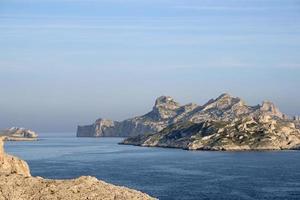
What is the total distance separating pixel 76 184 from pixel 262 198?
75.0 m

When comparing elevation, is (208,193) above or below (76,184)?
below

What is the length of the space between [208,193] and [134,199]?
78.7m

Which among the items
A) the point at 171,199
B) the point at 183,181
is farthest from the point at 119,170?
the point at 171,199

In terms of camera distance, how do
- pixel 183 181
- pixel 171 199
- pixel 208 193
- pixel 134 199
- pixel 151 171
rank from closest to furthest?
pixel 134 199 < pixel 171 199 < pixel 208 193 < pixel 183 181 < pixel 151 171

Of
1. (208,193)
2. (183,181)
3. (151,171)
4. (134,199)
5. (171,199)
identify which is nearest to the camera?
(134,199)

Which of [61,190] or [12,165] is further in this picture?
[12,165]

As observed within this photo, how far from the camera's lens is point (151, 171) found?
181000 millimetres

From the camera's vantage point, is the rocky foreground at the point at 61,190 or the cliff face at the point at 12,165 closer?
the rocky foreground at the point at 61,190

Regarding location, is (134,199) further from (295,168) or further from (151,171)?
(295,168)

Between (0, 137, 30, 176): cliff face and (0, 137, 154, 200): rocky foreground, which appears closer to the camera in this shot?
(0, 137, 154, 200): rocky foreground

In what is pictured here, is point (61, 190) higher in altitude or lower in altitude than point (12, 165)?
higher

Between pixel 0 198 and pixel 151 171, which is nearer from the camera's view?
pixel 0 198

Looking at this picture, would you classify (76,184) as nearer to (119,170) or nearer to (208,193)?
(208,193)

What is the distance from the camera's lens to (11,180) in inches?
1980
